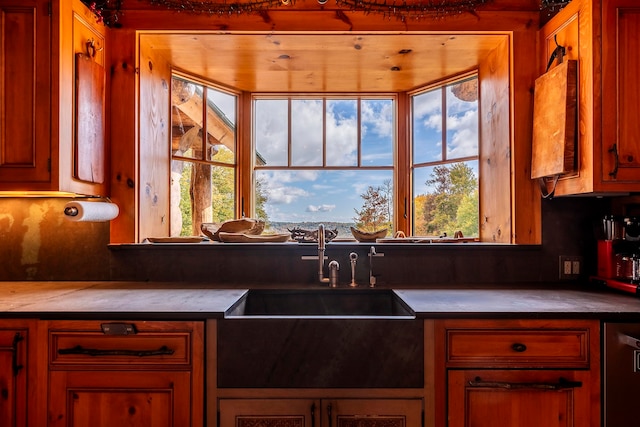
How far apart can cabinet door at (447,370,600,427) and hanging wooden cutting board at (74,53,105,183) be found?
1863 millimetres

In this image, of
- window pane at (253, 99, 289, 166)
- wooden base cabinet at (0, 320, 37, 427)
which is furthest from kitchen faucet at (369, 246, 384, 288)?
wooden base cabinet at (0, 320, 37, 427)

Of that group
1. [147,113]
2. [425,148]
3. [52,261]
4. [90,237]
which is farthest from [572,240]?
[52,261]

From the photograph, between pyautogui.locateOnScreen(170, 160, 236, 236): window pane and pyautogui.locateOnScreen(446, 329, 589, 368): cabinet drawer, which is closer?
pyautogui.locateOnScreen(446, 329, 589, 368): cabinet drawer

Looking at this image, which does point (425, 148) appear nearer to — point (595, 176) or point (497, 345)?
point (595, 176)

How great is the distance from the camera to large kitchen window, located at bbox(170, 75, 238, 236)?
244 centimetres

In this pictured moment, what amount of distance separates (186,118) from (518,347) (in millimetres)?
2266

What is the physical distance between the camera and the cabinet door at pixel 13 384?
4.60 ft

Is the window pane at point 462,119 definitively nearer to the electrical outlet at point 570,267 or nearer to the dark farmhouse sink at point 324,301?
the electrical outlet at point 570,267

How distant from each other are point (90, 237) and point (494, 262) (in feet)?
7.23

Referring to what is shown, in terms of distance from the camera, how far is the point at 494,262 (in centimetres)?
203

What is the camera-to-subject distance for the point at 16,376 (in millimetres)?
1403

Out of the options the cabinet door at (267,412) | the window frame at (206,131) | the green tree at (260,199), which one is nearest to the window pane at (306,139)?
the green tree at (260,199)

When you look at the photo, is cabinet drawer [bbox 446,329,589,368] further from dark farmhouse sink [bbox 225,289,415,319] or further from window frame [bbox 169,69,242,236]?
window frame [bbox 169,69,242,236]

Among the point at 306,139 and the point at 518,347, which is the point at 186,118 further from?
the point at 518,347
